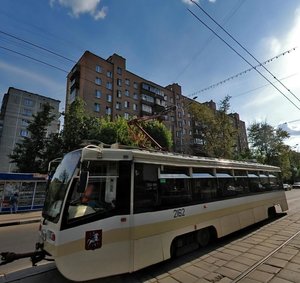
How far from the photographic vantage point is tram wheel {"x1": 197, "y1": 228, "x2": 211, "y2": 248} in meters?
6.43

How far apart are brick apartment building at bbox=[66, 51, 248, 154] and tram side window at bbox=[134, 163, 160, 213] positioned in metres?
28.7

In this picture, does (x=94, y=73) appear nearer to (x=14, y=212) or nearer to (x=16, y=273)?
(x=14, y=212)

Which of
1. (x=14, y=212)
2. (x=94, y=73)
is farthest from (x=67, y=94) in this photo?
(x=14, y=212)

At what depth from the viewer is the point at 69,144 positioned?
25.2 m

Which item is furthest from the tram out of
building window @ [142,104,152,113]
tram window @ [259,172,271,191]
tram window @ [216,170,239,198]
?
building window @ [142,104,152,113]

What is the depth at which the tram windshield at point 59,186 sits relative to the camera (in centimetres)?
423

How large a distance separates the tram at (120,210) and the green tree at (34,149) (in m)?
21.7

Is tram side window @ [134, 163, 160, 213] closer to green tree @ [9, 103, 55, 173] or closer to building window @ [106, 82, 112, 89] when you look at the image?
green tree @ [9, 103, 55, 173]

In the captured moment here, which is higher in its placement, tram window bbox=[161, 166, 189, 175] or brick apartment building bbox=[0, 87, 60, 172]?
brick apartment building bbox=[0, 87, 60, 172]

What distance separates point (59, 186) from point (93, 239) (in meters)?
1.22

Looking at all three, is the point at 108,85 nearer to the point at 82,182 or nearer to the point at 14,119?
the point at 14,119

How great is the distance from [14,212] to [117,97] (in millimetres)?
29677

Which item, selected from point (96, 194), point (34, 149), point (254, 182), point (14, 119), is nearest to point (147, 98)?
point (34, 149)

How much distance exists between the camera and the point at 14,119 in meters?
49.4
